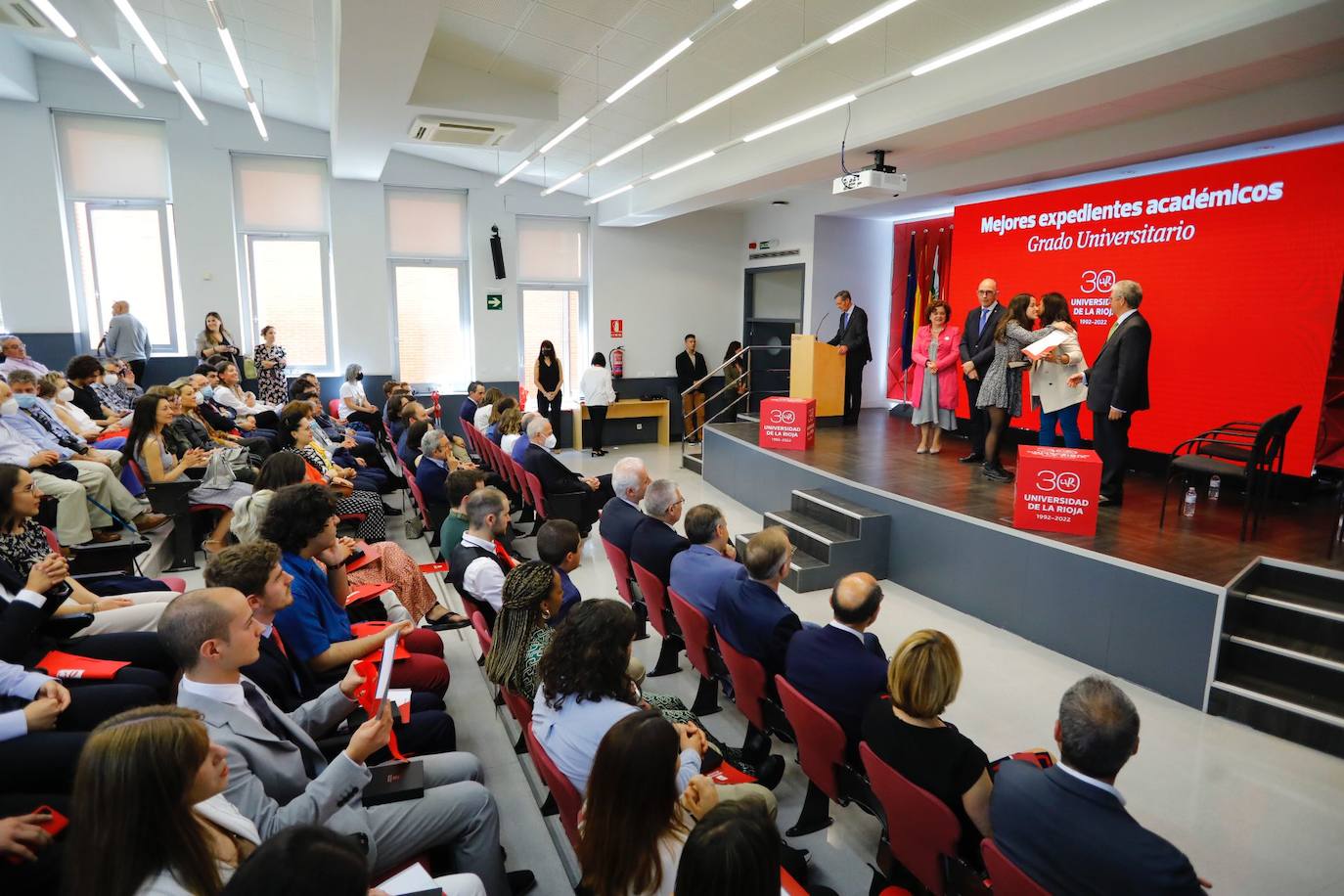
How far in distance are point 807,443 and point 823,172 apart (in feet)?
9.56

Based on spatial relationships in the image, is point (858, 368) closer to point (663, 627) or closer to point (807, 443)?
point (807, 443)

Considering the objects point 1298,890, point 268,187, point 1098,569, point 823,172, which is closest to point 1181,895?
point 1298,890

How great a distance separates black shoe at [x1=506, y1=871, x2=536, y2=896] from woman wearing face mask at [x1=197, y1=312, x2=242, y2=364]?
8.45 meters

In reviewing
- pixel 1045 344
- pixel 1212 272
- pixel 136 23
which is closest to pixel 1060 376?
pixel 1045 344

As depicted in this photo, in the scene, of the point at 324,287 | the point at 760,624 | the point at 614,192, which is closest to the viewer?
the point at 760,624

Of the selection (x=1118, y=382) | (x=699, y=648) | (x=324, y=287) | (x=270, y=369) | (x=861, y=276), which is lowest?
(x=699, y=648)

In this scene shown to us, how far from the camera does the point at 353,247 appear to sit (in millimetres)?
10352

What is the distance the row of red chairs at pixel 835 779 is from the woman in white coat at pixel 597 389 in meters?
7.29

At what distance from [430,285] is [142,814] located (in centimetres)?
1059

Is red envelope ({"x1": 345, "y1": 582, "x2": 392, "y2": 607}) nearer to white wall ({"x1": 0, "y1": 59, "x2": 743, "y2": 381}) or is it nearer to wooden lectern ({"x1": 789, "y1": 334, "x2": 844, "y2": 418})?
wooden lectern ({"x1": 789, "y1": 334, "x2": 844, "y2": 418})

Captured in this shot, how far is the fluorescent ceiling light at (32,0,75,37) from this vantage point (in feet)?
14.6

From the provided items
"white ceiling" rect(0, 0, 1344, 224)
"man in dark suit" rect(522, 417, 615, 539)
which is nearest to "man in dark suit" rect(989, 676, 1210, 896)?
"white ceiling" rect(0, 0, 1344, 224)

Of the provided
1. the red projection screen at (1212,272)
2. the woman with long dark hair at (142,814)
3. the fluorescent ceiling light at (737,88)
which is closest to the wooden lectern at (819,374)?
the red projection screen at (1212,272)

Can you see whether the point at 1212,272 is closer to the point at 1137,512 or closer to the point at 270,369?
the point at 1137,512
